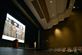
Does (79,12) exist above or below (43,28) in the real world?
above

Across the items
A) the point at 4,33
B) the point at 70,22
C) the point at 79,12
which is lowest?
the point at 4,33

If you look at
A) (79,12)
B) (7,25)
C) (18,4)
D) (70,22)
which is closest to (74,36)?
(70,22)

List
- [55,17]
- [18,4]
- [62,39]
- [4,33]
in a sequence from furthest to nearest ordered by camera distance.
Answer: [62,39] → [55,17] → [18,4] → [4,33]

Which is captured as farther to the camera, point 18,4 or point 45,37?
point 45,37

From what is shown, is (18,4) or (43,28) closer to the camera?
(18,4)

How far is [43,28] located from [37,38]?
964 millimetres

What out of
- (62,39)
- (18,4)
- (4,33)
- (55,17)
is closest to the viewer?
(4,33)

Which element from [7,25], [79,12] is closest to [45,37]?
[79,12]

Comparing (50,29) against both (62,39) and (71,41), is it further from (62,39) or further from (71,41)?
(71,41)

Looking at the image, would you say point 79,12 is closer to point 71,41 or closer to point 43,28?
point 71,41

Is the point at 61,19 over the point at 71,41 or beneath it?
over

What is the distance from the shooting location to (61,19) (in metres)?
9.41

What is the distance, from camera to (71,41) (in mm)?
9289

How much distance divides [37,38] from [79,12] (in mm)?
3590
